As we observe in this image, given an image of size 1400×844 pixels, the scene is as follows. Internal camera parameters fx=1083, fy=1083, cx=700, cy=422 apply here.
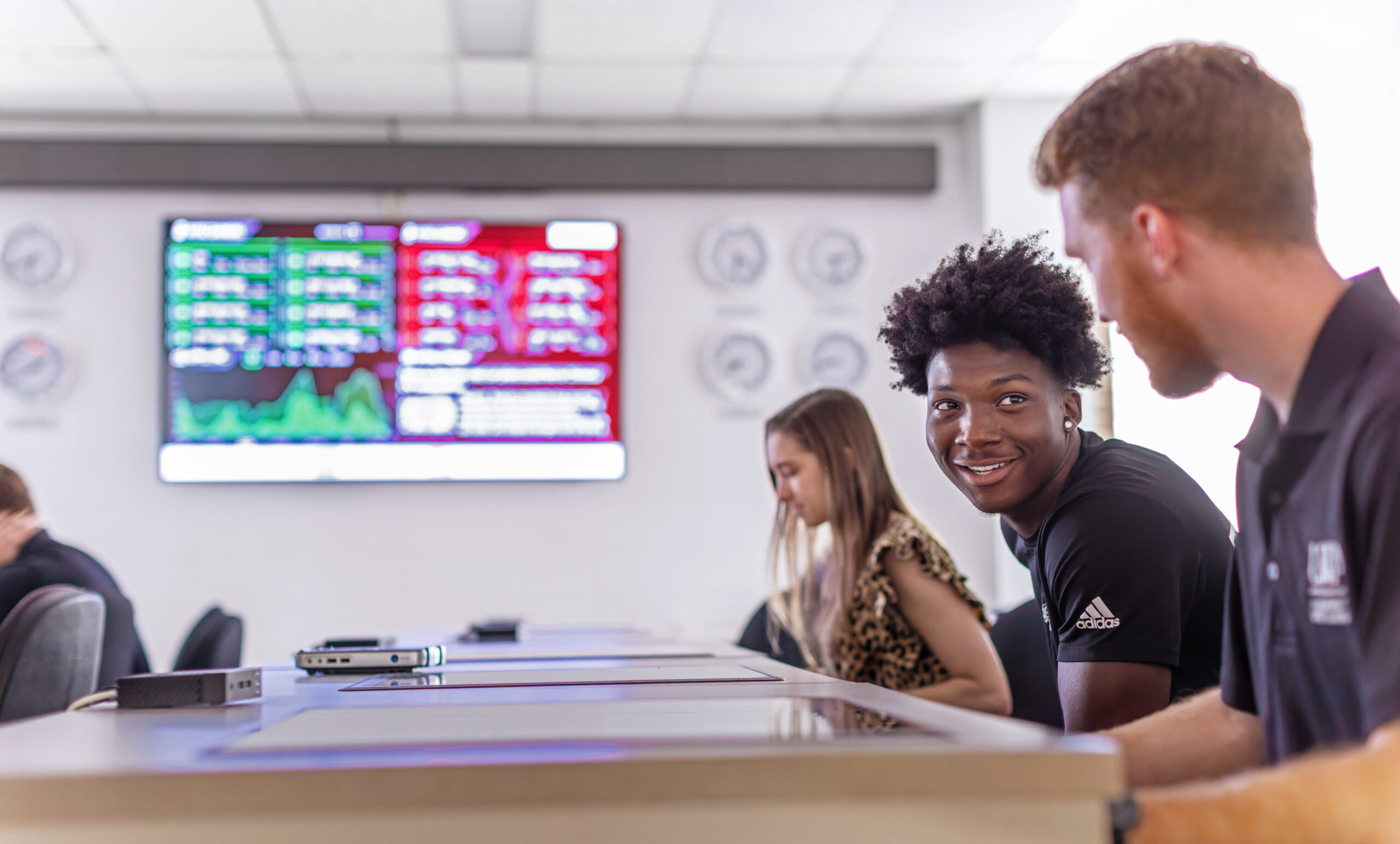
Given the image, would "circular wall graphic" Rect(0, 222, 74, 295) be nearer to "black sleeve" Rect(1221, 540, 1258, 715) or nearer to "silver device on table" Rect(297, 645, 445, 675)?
"silver device on table" Rect(297, 645, 445, 675)

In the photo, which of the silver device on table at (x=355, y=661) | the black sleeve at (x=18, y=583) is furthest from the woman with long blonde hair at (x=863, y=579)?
the black sleeve at (x=18, y=583)

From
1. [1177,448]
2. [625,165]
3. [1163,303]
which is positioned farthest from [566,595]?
[1163,303]

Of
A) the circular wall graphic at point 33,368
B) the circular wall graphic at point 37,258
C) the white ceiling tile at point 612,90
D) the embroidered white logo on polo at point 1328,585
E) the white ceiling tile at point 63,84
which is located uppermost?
the white ceiling tile at point 612,90

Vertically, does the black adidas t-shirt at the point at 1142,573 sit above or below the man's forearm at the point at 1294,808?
above

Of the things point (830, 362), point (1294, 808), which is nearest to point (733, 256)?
point (830, 362)

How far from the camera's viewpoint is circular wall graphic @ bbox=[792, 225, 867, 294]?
428cm

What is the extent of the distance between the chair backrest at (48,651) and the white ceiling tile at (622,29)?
2.19 meters

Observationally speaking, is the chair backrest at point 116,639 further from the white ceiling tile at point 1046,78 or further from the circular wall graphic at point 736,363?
the white ceiling tile at point 1046,78

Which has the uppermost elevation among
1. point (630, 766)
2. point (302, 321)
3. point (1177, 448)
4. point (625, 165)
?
point (625, 165)

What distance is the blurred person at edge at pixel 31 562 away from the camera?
2.33m

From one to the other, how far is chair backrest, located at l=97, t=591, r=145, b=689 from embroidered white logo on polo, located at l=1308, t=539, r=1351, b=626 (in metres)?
2.29

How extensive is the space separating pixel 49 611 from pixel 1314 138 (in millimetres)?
3733

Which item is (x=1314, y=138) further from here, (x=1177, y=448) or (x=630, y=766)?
(x=630, y=766)

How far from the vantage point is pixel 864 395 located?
425cm
